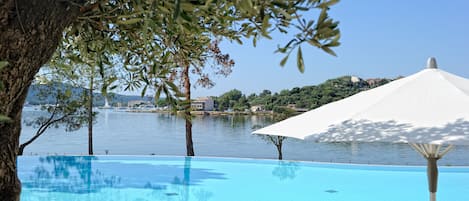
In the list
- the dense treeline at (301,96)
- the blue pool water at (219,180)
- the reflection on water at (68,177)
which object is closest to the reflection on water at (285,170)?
the blue pool water at (219,180)

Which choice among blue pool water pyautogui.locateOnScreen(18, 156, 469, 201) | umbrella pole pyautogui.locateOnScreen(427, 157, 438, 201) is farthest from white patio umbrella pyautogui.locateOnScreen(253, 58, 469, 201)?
blue pool water pyautogui.locateOnScreen(18, 156, 469, 201)

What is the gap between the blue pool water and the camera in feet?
27.7

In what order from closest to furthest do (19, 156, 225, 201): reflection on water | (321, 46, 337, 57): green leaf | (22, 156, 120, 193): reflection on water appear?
(321, 46, 337, 57): green leaf < (19, 156, 225, 201): reflection on water < (22, 156, 120, 193): reflection on water

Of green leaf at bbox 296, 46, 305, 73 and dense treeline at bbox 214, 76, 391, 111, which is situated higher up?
dense treeline at bbox 214, 76, 391, 111

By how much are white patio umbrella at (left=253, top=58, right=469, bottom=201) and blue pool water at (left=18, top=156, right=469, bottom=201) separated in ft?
16.3

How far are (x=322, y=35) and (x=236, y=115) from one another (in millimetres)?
19290

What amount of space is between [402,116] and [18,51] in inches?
83.3

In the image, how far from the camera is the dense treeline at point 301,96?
16750 mm

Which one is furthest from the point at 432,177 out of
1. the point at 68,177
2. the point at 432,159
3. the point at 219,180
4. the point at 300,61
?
the point at 68,177

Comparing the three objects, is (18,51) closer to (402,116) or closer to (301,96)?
(402,116)

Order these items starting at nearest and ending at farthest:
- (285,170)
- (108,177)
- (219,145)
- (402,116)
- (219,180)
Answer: (402,116) < (219,180) < (108,177) < (285,170) < (219,145)

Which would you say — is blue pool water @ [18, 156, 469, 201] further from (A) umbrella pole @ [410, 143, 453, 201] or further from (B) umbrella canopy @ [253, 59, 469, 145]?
(B) umbrella canopy @ [253, 59, 469, 145]

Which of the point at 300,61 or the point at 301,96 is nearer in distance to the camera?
the point at 300,61

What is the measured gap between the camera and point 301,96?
18406mm
